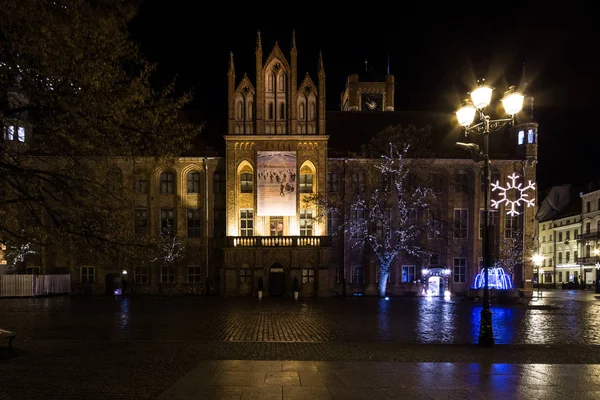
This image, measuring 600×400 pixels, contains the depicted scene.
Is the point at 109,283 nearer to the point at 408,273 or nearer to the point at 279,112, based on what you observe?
the point at 279,112

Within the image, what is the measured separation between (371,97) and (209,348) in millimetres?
54426

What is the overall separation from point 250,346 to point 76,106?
879 cm

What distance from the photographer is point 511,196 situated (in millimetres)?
48344

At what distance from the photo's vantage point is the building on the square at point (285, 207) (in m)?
42.9

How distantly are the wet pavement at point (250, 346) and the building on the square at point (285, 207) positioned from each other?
628 inches

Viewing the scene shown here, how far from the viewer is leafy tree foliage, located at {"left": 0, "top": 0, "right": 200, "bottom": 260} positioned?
8.89 m

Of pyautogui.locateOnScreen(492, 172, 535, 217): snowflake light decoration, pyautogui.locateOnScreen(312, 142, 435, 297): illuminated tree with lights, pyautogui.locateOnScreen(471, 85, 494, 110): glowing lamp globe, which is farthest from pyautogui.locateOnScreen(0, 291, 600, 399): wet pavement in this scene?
pyautogui.locateOnScreen(492, 172, 535, 217): snowflake light decoration

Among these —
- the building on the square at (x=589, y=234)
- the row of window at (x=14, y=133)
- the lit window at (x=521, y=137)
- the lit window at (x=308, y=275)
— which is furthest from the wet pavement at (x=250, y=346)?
the building on the square at (x=589, y=234)

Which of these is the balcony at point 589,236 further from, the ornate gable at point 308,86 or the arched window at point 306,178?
the ornate gable at point 308,86

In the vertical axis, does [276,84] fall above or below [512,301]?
above

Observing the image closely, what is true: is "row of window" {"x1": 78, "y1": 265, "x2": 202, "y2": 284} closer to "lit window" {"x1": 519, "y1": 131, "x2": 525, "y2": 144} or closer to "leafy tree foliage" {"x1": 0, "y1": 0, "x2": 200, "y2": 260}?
"lit window" {"x1": 519, "y1": 131, "x2": 525, "y2": 144}

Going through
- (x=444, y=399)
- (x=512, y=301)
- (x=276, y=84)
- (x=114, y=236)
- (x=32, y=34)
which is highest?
(x=276, y=84)

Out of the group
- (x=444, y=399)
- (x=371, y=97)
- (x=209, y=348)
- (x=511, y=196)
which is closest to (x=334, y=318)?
(x=209, y=348)

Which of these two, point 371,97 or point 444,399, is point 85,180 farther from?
point 371,97
